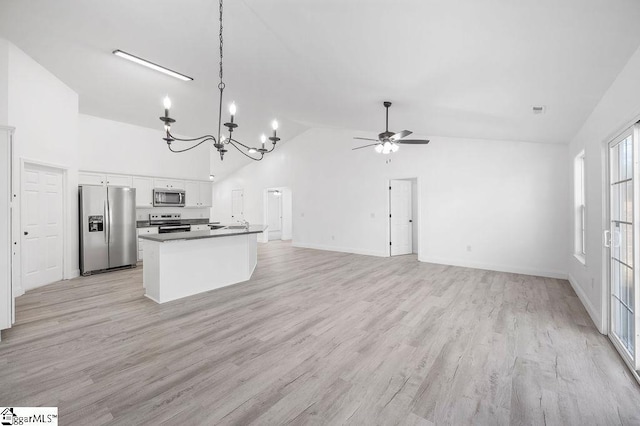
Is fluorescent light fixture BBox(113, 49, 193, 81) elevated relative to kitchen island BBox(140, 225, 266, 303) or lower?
elevated

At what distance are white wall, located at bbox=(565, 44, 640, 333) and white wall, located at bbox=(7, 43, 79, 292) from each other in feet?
21.8

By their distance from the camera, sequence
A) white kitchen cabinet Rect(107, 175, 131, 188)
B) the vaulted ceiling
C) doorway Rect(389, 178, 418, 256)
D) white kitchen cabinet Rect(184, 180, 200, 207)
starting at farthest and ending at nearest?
white kitchen cabinet Rect(184, 180, 200, 207) < doorway Rect(389, 178, 418, 256) < white kitchen cabinet Rect(107, 175, 131, 188) < the vaulted ceiling

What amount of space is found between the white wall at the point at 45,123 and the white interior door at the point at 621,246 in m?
6.88

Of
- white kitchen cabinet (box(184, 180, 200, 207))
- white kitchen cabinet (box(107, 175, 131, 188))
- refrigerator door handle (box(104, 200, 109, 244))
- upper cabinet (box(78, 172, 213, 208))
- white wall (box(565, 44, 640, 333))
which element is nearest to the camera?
white wall (box(565, 44, 640, 333))

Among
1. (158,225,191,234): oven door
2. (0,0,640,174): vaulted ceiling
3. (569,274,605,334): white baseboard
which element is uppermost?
(0,0,640,174): vaulted ceiling

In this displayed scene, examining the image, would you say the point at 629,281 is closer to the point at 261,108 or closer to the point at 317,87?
the point at 317,87

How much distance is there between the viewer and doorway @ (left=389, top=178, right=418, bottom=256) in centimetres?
726

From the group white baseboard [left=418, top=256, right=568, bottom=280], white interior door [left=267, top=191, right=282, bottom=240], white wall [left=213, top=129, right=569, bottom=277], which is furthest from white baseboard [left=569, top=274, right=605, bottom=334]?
white interior door [left=267, top=191, right=282, bottom=240]

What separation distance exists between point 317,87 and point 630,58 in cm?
308

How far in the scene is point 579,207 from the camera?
4477 mm

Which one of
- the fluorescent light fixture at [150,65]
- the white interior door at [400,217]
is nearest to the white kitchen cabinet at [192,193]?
the fluorescent light fixture at [150,65]

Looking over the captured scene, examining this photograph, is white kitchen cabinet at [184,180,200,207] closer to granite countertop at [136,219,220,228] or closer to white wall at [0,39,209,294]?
white wall at [0,39,209,294]

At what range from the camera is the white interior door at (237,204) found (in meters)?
10.6

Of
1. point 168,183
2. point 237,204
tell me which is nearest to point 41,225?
point 168,183
